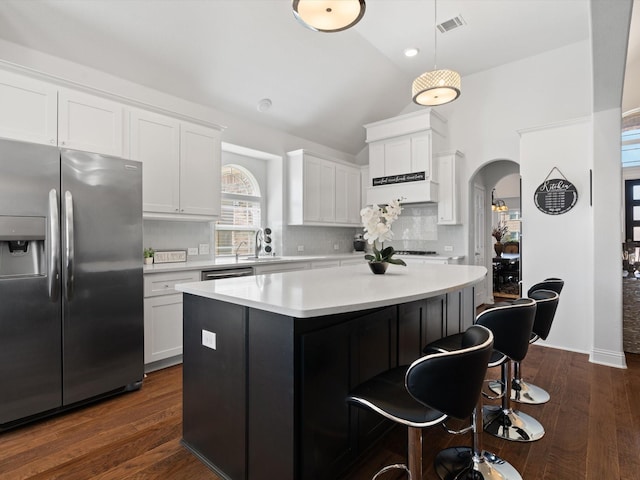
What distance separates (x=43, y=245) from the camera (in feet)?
7.86

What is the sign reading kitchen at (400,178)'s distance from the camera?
17.3ft

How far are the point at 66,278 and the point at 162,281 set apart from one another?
0.83 meters

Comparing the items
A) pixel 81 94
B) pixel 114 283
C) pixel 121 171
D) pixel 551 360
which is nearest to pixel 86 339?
pixel 114 283

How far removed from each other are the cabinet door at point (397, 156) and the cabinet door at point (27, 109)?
4354mm

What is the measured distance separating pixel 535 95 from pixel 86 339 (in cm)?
608

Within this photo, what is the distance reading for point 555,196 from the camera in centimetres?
401

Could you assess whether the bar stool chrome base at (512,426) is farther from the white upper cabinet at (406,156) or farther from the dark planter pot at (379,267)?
the white upper cabinet at (406,156)

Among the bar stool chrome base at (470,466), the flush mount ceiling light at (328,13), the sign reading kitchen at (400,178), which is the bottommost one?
the bar stool chrome base at (470,466)

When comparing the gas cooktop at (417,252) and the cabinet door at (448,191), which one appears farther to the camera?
the gas cooktop at (417,252)

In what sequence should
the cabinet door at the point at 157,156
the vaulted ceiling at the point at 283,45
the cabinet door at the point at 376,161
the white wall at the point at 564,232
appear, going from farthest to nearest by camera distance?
1. the cabinet door at the point at 376,161
2. the white wall at the point at 564,232
3. the cabinet door at the point at 157,156
4. the vaulted ceiling at the point at 283,45

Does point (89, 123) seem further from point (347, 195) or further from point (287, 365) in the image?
point (347, 195)

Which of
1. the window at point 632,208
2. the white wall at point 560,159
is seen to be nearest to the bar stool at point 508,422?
the white wall at point 560,159

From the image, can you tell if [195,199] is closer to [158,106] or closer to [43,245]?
[158,106]

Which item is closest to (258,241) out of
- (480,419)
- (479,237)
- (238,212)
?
(238,212)
